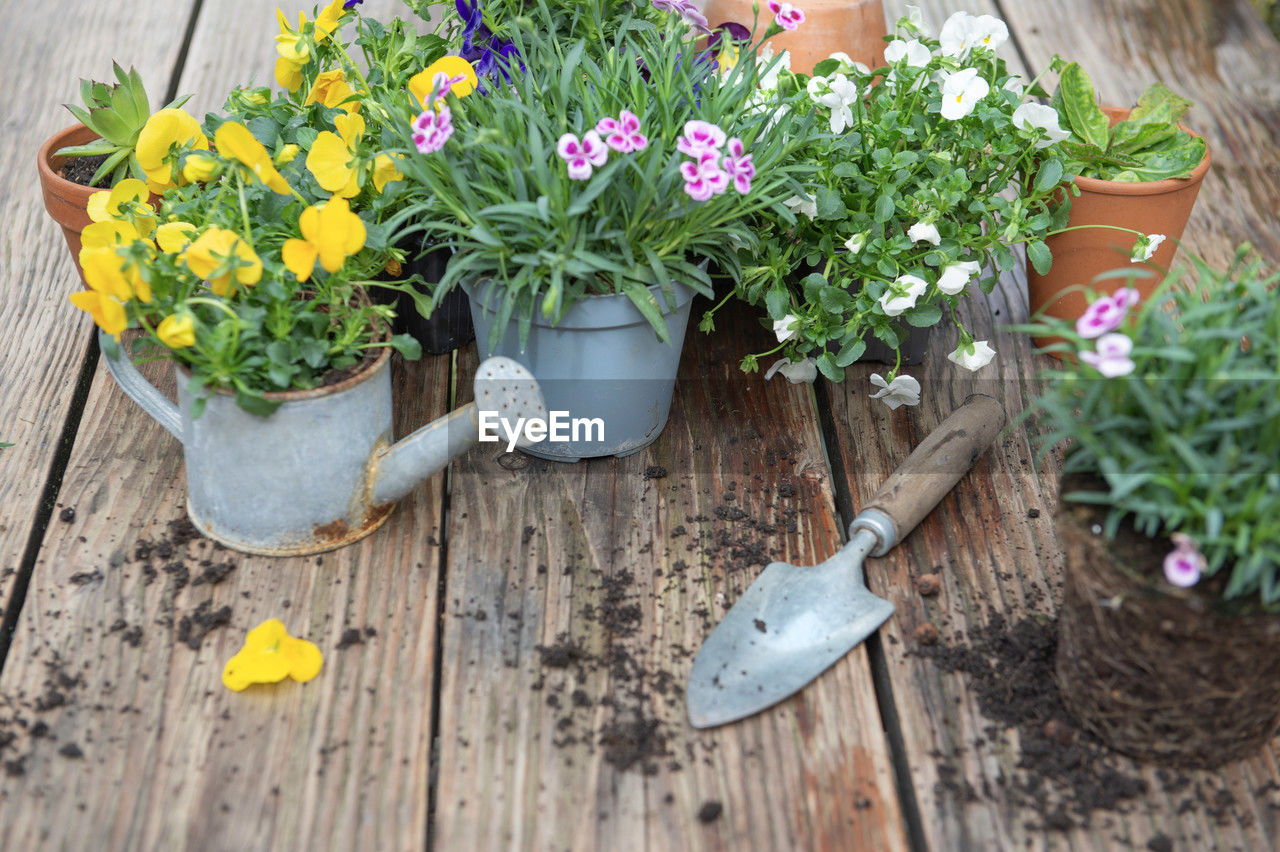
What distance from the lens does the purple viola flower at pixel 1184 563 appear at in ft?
2.88

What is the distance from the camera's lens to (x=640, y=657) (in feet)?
3.68

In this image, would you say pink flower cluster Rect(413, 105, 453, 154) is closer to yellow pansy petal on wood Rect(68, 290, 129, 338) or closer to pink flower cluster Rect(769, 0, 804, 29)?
yellow pansy petal on wood Rect(68, 290, 129, 338)

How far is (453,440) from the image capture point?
3.88ft

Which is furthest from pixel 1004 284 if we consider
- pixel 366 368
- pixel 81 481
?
pixel 81 481

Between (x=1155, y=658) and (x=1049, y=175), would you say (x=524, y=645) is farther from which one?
(x=1049, y=175)

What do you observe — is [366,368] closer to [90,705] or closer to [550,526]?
[550,526]

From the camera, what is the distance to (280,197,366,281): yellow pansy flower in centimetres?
109

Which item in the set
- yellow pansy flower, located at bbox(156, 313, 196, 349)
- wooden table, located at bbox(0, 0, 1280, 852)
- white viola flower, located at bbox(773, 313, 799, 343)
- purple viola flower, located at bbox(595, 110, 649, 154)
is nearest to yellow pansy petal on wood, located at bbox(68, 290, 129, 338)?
yellow pansy flower, located at bbox(156, 313, 196, 349)

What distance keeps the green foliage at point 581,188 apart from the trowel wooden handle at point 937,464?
1.07 feet

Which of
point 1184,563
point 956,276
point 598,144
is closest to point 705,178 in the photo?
point 598,144

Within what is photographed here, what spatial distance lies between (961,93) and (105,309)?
101 cm

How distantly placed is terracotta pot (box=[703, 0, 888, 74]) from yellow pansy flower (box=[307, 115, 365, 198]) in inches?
28.5

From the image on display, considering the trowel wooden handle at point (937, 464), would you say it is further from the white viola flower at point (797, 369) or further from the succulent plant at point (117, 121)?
the succulent plant at point (117, 121)

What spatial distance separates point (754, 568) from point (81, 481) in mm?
817
